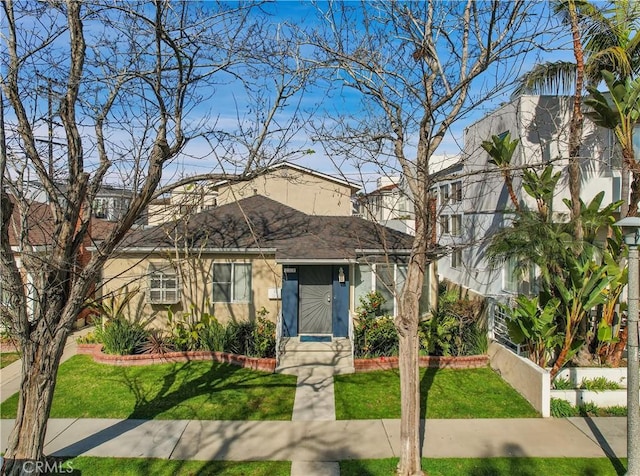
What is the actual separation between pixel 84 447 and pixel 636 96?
12.4 m

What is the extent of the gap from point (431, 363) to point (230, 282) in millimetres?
5968

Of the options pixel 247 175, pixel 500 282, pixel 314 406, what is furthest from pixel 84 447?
pixel 500 282

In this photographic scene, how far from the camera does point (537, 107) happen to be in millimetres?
13141

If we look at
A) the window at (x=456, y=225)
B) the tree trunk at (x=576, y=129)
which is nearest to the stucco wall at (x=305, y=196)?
the window at (x=456, y=225)

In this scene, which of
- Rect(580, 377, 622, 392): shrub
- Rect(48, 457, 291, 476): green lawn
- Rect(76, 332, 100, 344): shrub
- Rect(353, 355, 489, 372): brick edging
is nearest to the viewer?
Rect(48, 457, 291, 476): green lawn

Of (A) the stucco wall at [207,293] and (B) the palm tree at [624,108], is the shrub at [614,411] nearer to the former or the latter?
(B) the palm tree at [624,108]

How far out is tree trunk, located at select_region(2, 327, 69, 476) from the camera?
243 inches

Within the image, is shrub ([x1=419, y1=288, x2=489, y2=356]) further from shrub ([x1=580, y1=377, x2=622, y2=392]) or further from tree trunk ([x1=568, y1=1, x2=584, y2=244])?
tree trunk ([x1=568, y1=1, x2=584, y2=244])

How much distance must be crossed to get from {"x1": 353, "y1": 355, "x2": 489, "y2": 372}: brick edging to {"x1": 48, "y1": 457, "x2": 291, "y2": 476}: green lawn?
4529 millimetres

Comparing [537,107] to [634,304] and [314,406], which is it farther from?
[314,406]

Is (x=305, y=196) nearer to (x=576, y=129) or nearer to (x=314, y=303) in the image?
(x=314, y=303)

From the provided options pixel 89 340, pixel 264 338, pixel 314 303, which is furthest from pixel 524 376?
pixel 89 340

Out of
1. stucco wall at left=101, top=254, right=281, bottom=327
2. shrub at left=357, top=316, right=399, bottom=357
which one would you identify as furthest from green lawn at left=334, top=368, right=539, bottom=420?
stucco wall at left=101, top=254, right=281, bottom=327

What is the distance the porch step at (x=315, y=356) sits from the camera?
11.5 metres
